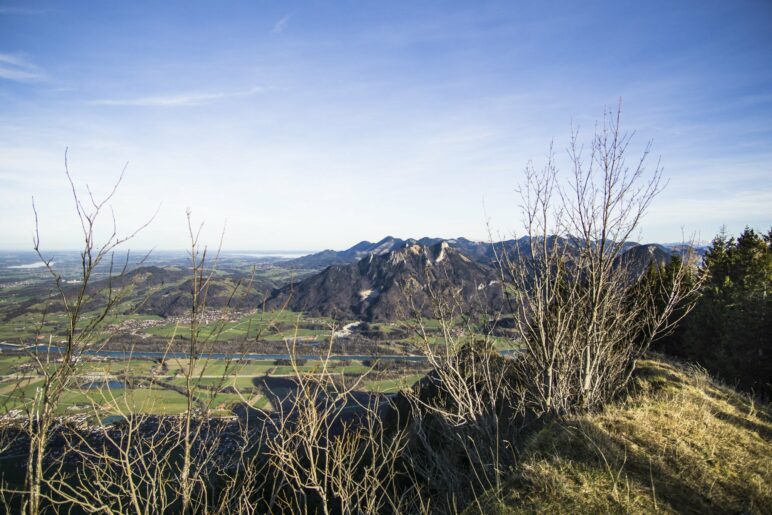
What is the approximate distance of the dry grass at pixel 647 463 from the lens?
475 cm

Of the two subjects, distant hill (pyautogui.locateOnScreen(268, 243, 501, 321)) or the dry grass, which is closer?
the dry grass

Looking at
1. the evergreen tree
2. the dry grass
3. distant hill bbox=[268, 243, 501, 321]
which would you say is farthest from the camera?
distant hill bbox=[268, 243, 501, 321]

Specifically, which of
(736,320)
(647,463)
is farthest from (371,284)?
(647,463)

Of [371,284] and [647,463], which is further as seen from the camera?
[371,284]

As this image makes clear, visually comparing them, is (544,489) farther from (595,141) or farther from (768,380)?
(768,380)

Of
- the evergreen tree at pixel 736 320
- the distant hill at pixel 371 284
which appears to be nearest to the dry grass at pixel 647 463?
the evergreen tree at pixel 736 320

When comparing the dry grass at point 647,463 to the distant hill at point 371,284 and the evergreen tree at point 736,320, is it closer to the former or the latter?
the evergreen tree at point 736,320

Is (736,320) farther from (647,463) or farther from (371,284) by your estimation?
(371,284)

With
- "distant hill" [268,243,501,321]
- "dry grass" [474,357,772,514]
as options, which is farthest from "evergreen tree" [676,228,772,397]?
"distant hill" [268,243,501,321]

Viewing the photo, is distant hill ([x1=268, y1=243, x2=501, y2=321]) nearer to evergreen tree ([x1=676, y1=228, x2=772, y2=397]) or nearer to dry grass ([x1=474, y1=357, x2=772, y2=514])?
evergreen tree ([x1=676, y1=228, x2=772, y2=397])

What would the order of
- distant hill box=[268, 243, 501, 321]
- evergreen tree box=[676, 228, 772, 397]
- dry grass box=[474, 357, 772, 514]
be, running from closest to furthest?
dry grass box=[474, 357, 772, 514] < evergreen tree box=[676, 228, 772, 397] < distant hill box=[268, 243, 501, 321]

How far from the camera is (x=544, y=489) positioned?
16.1ft

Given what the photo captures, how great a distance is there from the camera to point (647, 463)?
5.55 meters

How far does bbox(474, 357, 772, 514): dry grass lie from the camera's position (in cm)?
475
